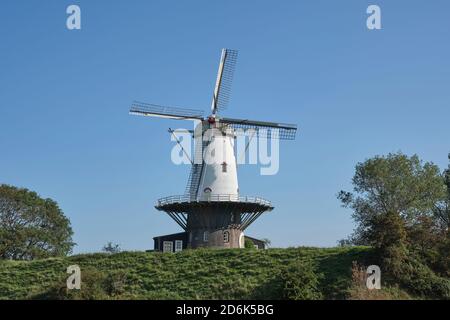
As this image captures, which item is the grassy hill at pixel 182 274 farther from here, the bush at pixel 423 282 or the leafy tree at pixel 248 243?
the leafy tree at pixel 248 243

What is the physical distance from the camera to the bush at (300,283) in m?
30.2

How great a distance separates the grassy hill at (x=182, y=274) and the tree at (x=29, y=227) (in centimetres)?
1571

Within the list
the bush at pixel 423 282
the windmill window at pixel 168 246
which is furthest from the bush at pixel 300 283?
the windmill window at pixel 168 246

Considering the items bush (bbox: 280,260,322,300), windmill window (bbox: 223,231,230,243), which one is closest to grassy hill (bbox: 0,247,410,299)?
bush (bbox: 280,260,322,300)

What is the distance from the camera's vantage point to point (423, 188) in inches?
2073

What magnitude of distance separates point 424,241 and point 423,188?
57.4 ft

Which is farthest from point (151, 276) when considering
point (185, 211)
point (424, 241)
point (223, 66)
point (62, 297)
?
point (223, 66)

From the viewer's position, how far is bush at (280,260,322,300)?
30188 mm

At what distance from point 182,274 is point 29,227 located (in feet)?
91.5

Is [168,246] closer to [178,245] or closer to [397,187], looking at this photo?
[178,245]

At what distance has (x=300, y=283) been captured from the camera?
30.8 metres

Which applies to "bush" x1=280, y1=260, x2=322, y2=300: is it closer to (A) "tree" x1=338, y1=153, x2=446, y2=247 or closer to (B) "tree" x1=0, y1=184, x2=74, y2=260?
(A) "tree" x1=338, y1=153, x2=446, y2=247
